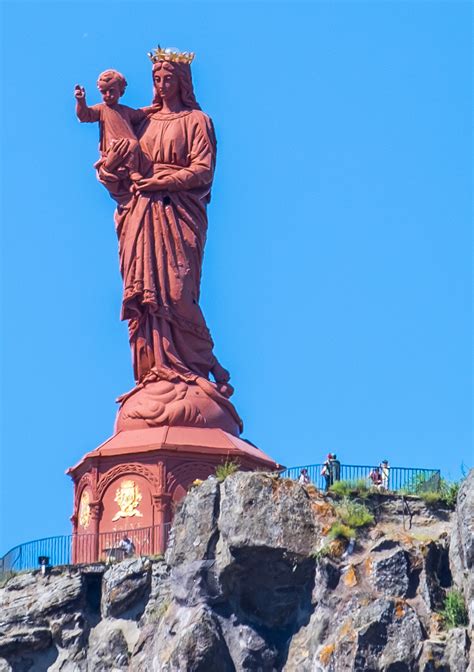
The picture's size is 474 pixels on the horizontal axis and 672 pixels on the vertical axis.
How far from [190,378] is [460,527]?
12.0 meters

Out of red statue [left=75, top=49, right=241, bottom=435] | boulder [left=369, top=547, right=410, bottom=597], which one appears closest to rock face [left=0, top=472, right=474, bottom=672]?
boulder [left=369, top=547, right=410, bottom=597]

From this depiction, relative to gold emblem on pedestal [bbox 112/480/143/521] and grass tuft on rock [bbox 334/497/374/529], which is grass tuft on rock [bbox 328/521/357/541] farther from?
gold emblem on pedestal [bbox 112/480/143/521]

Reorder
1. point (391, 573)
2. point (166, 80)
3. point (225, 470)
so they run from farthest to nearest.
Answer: point (166, 80), point (225, 470), point (391, 573)

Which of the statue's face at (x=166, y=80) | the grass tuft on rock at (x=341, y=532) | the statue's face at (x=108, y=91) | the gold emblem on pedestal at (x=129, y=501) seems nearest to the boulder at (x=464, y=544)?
the grass tuft on rock at (x=341, y=532)

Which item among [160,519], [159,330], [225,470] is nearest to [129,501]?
[160,519]

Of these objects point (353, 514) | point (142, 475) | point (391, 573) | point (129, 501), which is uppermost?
point (142, 475)

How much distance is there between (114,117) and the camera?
72.8 meters

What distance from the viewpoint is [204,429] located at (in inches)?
2739

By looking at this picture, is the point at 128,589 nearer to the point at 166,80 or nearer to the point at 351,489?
the point at 351,489

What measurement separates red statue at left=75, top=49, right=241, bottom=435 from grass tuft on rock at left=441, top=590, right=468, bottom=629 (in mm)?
11494

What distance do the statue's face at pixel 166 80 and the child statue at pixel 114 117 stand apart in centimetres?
57

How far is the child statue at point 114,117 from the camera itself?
237 feet

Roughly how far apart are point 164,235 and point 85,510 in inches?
286

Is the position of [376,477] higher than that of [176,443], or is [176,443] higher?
[176,443]
